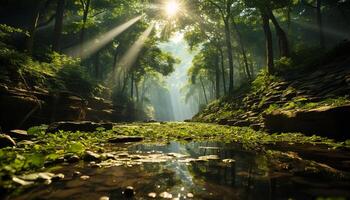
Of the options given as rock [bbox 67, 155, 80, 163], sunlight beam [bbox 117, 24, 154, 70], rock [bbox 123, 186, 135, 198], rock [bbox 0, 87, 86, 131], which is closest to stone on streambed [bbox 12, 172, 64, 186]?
rock [bbox 123, 186, 135, 198]

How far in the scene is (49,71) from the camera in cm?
1495

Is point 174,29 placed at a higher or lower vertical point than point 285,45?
higher

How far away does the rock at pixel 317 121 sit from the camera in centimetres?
813

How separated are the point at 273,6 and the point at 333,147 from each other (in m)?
15.9

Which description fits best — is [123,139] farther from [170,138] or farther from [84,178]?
[84,178]

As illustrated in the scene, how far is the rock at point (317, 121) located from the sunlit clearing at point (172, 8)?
24.6m

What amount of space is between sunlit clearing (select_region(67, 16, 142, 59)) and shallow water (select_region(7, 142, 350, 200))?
3592 centimetres

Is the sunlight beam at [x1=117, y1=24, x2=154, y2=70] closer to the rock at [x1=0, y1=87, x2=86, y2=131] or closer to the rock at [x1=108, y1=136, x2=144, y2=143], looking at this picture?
the rock at [x1=0, y1=87, x2=86, y2=131]

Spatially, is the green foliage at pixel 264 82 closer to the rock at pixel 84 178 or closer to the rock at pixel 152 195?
the rock at pixel 84 178

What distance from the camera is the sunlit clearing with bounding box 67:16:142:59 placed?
38.6 meters

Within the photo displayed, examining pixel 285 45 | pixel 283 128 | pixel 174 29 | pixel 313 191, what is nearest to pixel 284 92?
pixel 283 128

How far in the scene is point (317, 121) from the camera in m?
9.04

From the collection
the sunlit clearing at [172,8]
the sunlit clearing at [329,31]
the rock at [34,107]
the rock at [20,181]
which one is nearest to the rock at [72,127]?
the rock at [34,107]

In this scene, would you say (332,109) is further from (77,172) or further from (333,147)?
(77,172)
